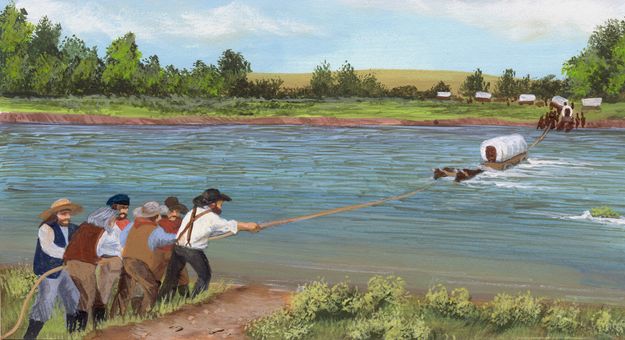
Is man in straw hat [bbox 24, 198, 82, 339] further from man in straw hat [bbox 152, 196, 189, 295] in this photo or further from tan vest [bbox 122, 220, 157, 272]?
man in straw hat [bbox 152, 196, 189, 295]

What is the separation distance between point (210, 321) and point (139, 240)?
5.08 ft

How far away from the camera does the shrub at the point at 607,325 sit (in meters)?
10.6

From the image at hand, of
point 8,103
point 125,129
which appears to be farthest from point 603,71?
point 8,103

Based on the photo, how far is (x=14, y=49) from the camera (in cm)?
1456

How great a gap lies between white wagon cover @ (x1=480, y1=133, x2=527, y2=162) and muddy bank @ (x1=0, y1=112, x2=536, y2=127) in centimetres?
28

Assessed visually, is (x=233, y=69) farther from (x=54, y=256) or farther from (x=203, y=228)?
Answer: (x=54, y=256)

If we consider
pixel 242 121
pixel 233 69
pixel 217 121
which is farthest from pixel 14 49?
pixel 242 121

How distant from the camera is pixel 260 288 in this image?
40.8 ft

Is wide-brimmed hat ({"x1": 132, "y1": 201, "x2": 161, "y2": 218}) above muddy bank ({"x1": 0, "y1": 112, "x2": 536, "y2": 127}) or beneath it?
beneath

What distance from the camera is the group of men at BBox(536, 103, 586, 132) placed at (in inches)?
550

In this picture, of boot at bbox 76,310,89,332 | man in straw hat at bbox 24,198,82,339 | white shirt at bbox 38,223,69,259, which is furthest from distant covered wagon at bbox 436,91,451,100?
white shirt at bbox 38,223,69,259

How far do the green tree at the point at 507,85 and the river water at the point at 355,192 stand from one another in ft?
2.38

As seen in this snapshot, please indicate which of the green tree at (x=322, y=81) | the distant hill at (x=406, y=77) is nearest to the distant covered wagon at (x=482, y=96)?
the distant hill at (x=406, y=77)

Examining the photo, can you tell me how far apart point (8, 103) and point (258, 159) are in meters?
4.67
